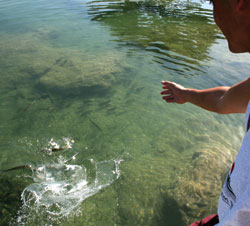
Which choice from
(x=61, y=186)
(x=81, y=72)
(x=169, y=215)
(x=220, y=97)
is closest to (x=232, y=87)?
(x=220, y=97)

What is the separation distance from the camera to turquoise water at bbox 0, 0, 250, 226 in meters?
3.14

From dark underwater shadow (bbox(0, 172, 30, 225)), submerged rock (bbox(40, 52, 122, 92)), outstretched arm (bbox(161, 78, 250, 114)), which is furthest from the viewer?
submerged rock (bbox(40, 52, 122, 92))

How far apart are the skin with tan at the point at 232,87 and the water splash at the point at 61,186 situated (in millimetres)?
2039

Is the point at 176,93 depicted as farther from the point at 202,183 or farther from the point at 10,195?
the point at 10,195

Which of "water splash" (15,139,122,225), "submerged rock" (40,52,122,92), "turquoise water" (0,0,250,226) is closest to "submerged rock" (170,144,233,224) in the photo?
"turquoise water" (0,0,250,226)

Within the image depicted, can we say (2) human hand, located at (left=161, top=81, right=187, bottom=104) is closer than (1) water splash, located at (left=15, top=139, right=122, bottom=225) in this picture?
Yes

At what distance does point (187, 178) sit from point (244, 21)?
3076mm

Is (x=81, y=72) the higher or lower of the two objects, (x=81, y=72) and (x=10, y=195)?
the higher

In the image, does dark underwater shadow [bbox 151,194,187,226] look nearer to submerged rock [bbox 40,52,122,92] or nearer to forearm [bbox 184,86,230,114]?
forearm [bbox 184,86,230,114]

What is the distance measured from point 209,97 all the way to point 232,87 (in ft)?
0.82

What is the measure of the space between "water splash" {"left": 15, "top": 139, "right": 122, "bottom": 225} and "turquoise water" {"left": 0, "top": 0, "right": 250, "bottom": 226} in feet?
0.05

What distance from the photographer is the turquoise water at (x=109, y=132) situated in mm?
3145

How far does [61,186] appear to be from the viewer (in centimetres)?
345

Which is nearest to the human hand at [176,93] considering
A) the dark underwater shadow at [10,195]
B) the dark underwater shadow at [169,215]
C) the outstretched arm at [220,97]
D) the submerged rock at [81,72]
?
the outstretched arm at [220,97]
